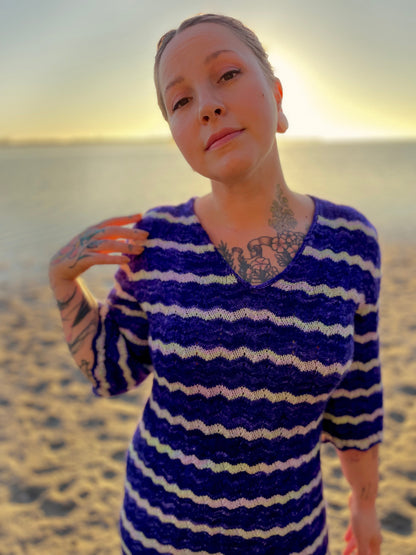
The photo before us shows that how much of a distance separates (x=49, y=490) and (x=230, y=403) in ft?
9.55

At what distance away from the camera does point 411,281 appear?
28.1ft

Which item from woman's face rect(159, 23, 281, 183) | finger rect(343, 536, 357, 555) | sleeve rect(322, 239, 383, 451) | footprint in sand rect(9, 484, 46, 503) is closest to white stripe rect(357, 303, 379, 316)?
sleeve rect(322, 239, 383, 451)

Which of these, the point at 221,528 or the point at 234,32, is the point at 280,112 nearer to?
the point at 234,32

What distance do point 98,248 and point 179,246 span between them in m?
0.25

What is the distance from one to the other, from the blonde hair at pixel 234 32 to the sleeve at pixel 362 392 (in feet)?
2.11

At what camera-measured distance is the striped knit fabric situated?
1218 millimetres

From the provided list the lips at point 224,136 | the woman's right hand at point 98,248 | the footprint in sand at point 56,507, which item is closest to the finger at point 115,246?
the woman's right hand at point 98,248

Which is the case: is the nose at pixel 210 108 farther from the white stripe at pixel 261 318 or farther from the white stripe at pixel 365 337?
the white stripe at pixel 365 337

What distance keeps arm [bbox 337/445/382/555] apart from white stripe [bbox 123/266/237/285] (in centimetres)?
71

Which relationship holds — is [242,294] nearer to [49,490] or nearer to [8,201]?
[49,490]

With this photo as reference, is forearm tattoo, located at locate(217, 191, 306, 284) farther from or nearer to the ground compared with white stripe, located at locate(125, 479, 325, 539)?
farther from the ground

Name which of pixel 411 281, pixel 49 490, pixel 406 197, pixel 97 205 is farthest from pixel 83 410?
pixel 406 197

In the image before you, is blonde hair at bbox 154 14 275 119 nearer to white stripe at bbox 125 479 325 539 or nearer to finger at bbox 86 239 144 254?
finger at bbox 86 239 144 254

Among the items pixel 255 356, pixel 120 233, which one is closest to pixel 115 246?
pixel 120 233
